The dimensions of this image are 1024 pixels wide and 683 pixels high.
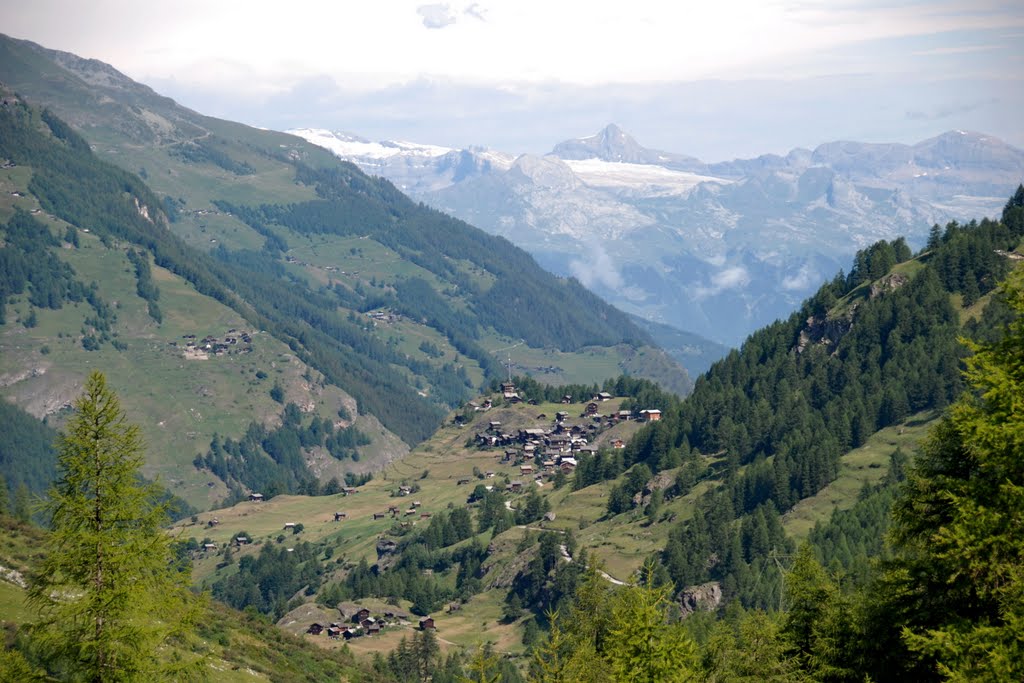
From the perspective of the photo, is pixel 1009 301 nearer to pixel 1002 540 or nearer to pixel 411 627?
pixel 1002 540

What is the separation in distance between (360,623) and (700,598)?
183 ft

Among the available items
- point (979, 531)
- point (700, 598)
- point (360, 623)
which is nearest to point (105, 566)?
point (979, 531)

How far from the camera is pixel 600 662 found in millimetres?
61188

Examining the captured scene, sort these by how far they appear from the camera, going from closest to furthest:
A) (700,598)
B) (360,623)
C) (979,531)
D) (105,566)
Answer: (105,566) → (979,531) → (700,598) → (360,623)

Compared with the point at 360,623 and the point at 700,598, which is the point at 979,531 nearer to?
the point at 700,598

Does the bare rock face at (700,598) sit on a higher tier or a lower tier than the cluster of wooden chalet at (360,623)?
higher

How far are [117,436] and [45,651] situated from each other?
7202 mm

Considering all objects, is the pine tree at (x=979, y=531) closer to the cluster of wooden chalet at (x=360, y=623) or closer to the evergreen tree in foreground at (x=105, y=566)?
the evergreen tree in foreground at (x=105, y=566)

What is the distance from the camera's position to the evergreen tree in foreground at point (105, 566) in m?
36.7

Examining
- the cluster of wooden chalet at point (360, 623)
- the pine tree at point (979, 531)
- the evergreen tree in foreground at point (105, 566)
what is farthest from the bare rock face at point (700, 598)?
the evergreen tree in foreground at point (105, 566)

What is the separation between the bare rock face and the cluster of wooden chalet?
40.5 m

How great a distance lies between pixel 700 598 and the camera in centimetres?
17888

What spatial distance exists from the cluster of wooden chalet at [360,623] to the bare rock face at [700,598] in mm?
40481

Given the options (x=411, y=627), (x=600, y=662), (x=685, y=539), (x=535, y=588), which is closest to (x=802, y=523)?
(x=685, y=539)
